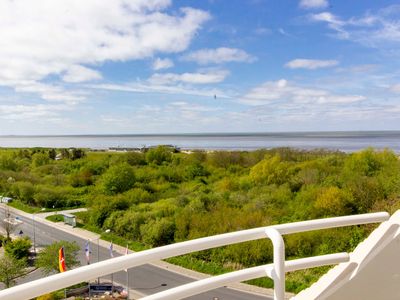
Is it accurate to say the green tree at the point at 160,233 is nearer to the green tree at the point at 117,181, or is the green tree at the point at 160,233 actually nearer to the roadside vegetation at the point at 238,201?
the roadside vegetation at the point at 238,201

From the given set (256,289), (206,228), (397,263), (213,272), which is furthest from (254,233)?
(206,228)

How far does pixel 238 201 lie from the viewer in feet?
105

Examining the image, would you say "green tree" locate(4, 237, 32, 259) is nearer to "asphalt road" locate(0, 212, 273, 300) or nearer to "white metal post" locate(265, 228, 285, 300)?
"asphalt road" locate(0, 212, 273, 300)

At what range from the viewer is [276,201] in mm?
30812

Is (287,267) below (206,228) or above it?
above

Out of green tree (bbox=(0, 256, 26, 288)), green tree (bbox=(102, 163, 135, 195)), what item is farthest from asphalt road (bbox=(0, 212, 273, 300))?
green tree (bbox=(102, 163, 135, 195))

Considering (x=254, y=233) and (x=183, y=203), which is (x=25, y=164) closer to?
(x=183, y=203)

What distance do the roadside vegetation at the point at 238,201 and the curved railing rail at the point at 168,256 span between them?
14.6 meters

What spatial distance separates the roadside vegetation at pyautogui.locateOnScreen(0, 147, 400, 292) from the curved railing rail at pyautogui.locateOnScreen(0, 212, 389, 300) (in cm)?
1461

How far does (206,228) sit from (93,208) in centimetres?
1393

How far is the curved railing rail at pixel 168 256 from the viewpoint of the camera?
1.17 meters

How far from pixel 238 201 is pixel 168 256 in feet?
102

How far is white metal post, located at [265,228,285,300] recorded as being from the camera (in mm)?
1672

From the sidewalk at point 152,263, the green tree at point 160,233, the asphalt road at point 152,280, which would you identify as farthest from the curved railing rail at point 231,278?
the green tree at point 160,233
